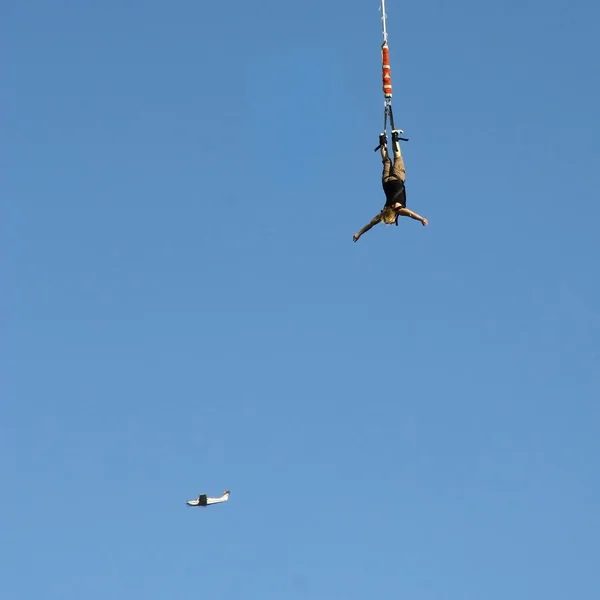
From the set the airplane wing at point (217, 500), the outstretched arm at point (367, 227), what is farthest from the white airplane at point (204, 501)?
the outstretched arm at point (367, 227)

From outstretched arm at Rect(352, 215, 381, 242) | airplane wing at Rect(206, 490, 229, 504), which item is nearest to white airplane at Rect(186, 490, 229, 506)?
airplane wing at Rect(206, 490, 229, 504)

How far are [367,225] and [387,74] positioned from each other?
477cm

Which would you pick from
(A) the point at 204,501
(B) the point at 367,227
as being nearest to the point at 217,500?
(A) the point at 204,501

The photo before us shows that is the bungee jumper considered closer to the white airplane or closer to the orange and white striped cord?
the orange and white striped cord

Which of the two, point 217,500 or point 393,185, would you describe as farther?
point 217,500

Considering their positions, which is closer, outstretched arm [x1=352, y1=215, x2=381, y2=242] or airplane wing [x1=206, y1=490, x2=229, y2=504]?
outstretched arm [x1=352, y1=215, x2=381, y2=242]

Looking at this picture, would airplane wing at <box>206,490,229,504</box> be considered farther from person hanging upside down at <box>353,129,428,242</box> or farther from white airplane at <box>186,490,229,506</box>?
person hanging upside down at <box>353,129,428,242</box>

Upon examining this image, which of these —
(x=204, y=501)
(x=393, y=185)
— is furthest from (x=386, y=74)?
(x=204, y=501)

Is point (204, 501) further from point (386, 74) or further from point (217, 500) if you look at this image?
point (386, 74)

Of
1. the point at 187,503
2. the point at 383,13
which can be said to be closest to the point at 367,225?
the point at 383,13

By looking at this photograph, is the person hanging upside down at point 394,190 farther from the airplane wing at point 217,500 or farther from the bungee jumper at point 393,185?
the airplane wing at point 217,500

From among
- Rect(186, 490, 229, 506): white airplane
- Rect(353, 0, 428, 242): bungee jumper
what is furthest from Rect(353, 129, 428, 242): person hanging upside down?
Rect(186, 490, 229, 506): white airplane

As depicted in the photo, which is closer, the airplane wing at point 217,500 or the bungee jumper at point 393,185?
the bungee jumper at point 393,185

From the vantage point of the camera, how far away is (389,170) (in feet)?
181
